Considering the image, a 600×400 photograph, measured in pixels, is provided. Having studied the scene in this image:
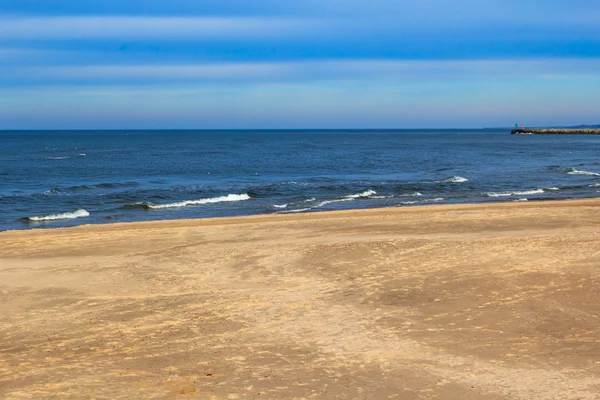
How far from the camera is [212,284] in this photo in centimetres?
1420

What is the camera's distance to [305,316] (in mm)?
11781

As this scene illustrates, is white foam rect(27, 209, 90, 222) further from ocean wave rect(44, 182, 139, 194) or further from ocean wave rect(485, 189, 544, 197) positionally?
ocean wave rect(485, 189, 544, 197)

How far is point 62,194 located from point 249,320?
3009cm

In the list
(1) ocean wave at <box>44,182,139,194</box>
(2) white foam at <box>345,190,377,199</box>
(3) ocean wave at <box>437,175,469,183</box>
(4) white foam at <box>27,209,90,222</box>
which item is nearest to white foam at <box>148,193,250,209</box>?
(4) white foam at <box>27,209,90,222</box>

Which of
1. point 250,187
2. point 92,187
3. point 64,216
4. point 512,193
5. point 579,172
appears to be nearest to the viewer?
point 64,216

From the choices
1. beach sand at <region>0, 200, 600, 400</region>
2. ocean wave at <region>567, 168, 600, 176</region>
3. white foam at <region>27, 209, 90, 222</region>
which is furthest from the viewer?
ocean wave at <region>567, 168, 600, 176</region>

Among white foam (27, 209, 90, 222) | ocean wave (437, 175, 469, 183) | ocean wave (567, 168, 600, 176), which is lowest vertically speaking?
white foam (27, 209, 90, 222)

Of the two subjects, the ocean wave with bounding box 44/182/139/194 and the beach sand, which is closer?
the beach sand

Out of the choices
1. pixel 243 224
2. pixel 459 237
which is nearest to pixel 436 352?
pixel 459 237

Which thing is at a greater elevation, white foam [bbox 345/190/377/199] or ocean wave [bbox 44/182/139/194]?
ocean wave [bbox 44/182/139/194]

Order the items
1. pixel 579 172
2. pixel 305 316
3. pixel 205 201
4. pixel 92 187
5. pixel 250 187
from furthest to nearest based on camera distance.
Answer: pixel 579 172 → pixel 250 187 → pixel 92 187 → pixel 205 201 → pixel 305 316

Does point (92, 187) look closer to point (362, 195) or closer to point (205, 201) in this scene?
point (205, 201)

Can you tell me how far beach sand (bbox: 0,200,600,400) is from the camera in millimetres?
8938

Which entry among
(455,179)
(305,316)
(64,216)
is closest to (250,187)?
(455,179)
